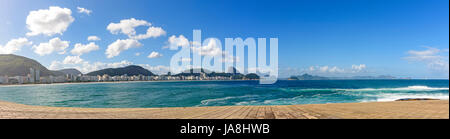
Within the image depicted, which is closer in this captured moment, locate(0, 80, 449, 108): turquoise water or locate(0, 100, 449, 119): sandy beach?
locate(0, 100, 449, 119): sandy beach

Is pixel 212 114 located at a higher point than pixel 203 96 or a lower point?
higher

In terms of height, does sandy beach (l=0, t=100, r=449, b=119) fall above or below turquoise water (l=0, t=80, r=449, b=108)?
above

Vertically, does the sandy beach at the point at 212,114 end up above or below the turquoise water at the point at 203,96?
above

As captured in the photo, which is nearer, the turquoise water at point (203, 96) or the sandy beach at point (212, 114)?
the sandy beach at point (212, 114)

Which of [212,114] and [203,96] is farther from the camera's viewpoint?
[203,96]
